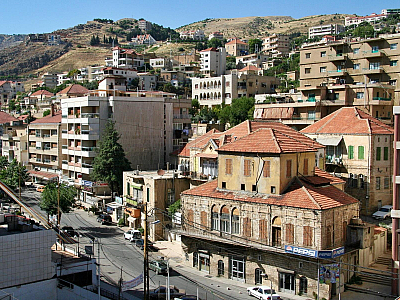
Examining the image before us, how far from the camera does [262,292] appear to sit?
31438 millimetres

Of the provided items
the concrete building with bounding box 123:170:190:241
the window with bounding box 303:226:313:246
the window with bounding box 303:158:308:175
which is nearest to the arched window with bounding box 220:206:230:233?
the window with bounding box 303:226:313:246

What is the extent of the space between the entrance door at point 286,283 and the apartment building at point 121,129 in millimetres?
35556

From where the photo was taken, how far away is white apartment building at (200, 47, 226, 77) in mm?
138625

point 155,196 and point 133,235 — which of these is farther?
point 155,196

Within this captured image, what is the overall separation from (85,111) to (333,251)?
147 ft

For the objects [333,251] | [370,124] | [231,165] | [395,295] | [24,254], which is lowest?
[395,295]

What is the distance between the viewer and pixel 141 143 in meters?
66.8

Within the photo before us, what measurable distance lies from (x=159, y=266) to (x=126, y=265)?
3.34 metres

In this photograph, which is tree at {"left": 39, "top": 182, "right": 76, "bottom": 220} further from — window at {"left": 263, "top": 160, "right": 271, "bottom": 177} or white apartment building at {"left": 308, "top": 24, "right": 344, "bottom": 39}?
white apartment building at {"left": 308, "top": 24, "right": 344, "bottom": 39}

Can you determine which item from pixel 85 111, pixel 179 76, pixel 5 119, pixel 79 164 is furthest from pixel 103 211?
pixel 179 76

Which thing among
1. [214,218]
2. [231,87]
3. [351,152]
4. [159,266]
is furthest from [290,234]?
[231,87]

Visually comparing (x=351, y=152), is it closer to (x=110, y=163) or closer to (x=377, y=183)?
(x=377, y=183)

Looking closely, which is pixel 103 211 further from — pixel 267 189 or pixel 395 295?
pixel 395 295

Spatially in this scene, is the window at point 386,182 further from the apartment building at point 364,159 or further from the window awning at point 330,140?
the window awning at point 330,140
